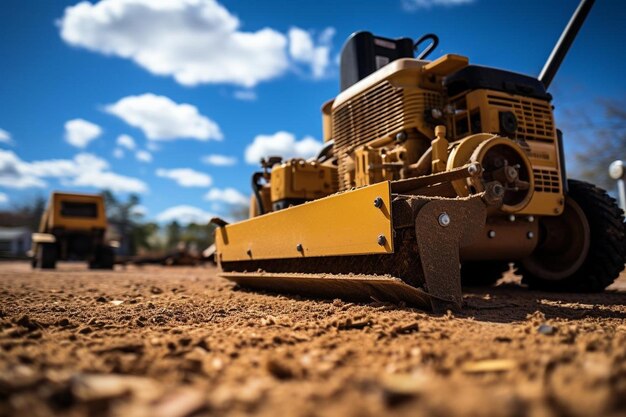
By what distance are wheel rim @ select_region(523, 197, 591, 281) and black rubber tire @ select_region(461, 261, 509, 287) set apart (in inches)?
42.5

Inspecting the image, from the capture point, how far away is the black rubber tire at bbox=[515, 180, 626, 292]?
483 cm

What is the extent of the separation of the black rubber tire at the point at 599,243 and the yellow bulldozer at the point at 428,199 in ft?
0.05

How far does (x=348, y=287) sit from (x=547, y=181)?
2449 millimetres

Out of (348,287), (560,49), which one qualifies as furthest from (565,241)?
(348,287)

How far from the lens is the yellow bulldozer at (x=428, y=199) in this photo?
3.21 m

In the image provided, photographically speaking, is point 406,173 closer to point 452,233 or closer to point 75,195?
point 452,233

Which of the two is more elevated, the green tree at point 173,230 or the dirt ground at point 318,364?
the green tree at point 173,230

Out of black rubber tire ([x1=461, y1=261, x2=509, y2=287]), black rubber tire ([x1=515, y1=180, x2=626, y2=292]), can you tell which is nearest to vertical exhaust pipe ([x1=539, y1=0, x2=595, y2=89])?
black rubber tire ([x1=515, y1=180, x2=626, y2=292])

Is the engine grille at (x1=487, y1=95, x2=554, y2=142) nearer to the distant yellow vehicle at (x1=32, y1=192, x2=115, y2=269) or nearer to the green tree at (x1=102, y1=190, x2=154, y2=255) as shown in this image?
the distant yellow vehicle at (x1=32, y1=192, x2=115, y2=269)

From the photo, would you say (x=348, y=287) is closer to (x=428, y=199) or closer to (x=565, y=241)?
(x=428, y=199)

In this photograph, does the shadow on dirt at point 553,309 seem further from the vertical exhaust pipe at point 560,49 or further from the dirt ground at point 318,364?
the vertical exhaust pipe at point 560,49

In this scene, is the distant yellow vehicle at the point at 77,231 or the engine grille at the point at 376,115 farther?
the distant yellow vehicle at the point at 77,231

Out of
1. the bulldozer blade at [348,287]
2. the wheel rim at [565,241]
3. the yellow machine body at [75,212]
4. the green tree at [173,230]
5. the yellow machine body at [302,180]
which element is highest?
the green tree at [173,230]

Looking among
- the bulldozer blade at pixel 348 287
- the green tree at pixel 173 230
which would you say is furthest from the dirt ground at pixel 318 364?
the green tree at pixel 173 230
